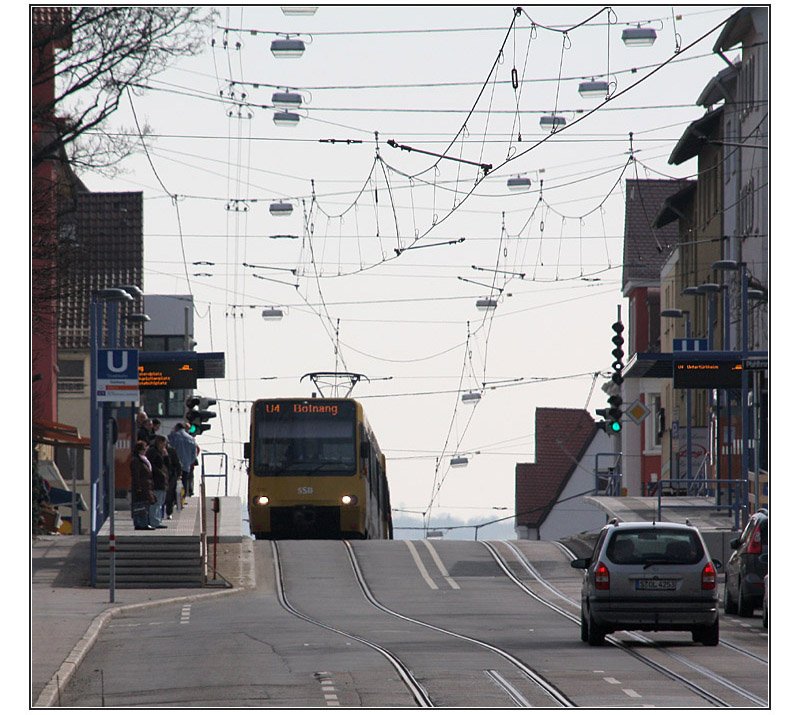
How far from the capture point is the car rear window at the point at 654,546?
20.6m

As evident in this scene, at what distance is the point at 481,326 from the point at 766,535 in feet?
102

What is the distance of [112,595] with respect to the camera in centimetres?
2789

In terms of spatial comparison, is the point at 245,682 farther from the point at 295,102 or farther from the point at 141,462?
the point at 141,462

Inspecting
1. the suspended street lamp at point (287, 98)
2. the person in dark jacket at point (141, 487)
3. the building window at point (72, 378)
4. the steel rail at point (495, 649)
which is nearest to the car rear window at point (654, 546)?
the steel rail at point (495, 649)

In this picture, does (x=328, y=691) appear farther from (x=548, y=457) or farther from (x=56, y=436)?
(x=548, y=457)

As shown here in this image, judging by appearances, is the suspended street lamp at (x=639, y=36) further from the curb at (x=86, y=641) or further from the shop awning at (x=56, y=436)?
the shop awning at (x=56, y=436)

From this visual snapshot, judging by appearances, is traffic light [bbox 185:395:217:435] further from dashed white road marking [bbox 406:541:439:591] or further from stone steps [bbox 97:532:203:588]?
stone steps [bbox 97:532:203:588]

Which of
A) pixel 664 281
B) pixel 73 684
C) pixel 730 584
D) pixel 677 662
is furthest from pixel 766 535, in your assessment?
pixel 664 281

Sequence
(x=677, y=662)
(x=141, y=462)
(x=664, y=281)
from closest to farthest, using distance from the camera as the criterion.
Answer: (x=677, y=662), (x=141, y=462), (x=664, y=281)

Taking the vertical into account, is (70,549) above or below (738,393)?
below

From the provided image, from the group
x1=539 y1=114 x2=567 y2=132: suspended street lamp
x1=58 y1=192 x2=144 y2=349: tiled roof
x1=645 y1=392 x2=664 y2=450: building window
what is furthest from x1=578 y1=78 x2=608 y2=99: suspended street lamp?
x1=645 y1=392 x2=664 y2=450: building window

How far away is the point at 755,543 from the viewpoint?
25281mm

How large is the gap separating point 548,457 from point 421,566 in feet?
186

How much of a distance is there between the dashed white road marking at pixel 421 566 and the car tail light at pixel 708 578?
13.5 meters
